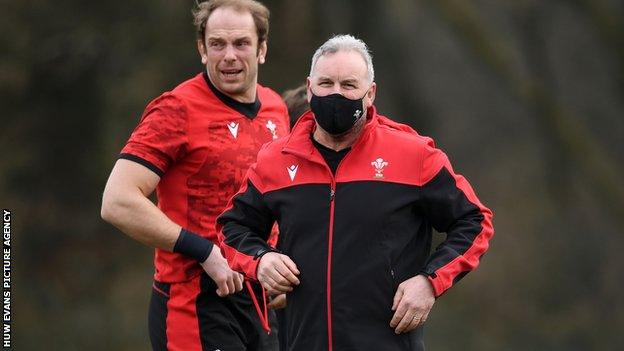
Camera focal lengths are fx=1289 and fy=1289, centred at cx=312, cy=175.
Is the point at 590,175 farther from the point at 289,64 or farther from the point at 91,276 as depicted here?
the point at 91,276

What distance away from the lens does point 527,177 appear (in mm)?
11016

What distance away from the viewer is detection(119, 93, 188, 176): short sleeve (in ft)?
16.7

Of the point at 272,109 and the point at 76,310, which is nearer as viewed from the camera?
the point at 272,109

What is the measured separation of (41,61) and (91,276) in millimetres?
1875

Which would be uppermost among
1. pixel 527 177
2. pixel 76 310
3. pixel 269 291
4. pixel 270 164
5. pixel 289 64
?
pixel 270 164

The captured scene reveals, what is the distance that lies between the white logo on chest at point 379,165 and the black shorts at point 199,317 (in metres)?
1.17

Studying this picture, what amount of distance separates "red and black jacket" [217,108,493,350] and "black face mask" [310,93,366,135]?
0.08 metres

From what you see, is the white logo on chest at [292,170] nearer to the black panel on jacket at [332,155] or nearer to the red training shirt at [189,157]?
the black panel on jacket at [332,155]

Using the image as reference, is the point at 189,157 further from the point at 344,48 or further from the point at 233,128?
the point at 344,48

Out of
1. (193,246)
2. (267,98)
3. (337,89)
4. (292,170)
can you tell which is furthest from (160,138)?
(337,89)

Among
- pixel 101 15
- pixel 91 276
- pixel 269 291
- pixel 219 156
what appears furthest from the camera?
pixel 91 276

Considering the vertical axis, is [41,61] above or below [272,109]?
below

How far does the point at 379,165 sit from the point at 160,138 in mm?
1144

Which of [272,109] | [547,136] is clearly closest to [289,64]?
[547,136]
